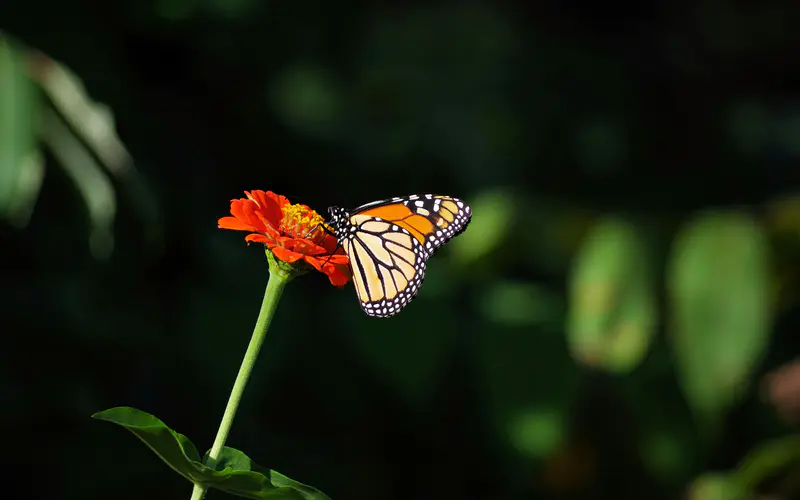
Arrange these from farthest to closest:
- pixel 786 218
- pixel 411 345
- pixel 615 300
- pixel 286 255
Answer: pixel 411 345, pixel 786 218, pixel 615 300, pixel 286 255

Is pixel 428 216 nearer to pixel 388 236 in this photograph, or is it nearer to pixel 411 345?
pixel 388 236

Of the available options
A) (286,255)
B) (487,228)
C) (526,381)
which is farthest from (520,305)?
(286,255)

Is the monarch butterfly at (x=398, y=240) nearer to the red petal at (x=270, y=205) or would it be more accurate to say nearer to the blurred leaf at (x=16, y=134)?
the red petal at (x=270, y=205)

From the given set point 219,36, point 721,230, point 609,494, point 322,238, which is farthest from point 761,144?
point 322,238

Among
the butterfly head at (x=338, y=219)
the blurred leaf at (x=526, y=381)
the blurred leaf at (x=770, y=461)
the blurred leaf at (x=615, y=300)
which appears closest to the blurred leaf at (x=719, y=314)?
the blurred leaf at (x=615, y=300)

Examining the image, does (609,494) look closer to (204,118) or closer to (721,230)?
(721,230)

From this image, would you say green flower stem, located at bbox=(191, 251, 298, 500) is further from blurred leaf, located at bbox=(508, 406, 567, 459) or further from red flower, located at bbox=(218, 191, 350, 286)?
blurred leaf, located at bbox=(508, 406, 567, 459)

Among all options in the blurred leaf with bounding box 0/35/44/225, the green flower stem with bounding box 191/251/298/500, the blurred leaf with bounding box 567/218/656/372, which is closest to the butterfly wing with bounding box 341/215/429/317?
the green flower stem with bounding box 191/251/298/500
